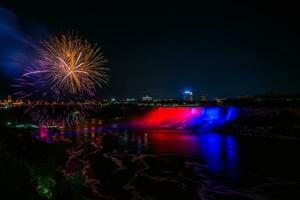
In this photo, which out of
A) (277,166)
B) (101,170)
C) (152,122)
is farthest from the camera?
(152,122)

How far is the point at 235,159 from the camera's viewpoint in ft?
115

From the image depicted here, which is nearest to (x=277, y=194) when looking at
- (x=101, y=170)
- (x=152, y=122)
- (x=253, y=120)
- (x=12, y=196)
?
(x=101, y=170)

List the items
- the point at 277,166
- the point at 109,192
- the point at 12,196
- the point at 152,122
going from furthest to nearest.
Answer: the point at 152,122 < the point at 277,166 < the point at 109,192 < the point at 12,196

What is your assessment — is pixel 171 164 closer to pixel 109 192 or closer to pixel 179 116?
pixel 109 192

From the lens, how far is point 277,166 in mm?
31062

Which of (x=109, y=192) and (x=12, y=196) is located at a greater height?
(x=12, y=196)

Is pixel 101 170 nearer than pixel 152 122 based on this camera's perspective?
Yes

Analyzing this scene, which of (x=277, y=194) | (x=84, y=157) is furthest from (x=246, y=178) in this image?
(x=84, y=157)

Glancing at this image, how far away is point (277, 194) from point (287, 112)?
190 ft

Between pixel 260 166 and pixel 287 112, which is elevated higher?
pixel 287 112

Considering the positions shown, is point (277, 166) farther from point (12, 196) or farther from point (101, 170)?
point (12, 196)

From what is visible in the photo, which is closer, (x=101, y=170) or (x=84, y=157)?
(x=101, y=170)

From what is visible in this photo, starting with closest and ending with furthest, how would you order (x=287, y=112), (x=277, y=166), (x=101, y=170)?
(x=101, y=170), (x=277, y=166), (x=287, y=112)

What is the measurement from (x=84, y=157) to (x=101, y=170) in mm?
6854
